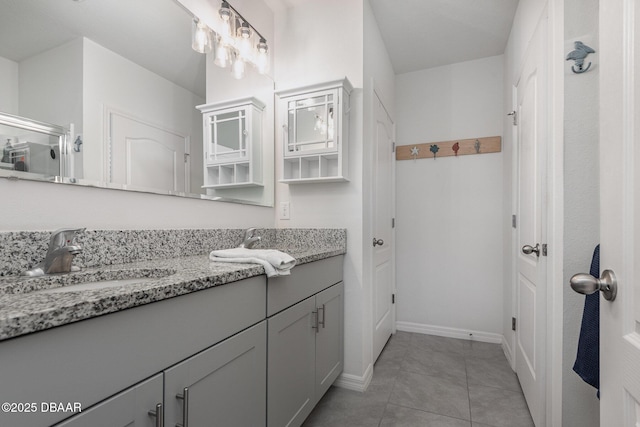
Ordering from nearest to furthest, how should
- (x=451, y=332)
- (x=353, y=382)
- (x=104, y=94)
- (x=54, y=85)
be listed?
Answer: (x=54, y=85)
(x=104, y=94)
(x=353, y=382)
(x=451, y=332)

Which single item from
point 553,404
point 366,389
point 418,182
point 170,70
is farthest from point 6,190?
point 418,182

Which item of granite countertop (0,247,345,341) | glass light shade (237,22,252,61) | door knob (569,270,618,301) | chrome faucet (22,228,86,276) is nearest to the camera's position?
granite countertop (0,247,345,341)

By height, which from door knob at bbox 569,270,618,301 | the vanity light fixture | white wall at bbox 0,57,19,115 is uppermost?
the vanity light fixture

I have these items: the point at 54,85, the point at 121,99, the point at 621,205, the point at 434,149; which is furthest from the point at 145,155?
the point at 434,149

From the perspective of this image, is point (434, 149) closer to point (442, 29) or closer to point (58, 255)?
point (442, 29)

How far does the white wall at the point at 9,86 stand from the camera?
91 cm

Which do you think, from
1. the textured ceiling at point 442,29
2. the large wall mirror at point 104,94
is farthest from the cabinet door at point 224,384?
the textured ceiling at point 442,29

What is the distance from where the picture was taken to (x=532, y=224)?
1707 millimetres

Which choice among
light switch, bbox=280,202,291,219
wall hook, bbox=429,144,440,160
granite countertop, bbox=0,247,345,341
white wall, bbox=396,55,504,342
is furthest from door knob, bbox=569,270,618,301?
wall hook, bbox=429,144,440,160

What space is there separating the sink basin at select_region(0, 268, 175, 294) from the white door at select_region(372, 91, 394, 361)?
149cm

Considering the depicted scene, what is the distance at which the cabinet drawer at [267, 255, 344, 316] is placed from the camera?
1.21 m

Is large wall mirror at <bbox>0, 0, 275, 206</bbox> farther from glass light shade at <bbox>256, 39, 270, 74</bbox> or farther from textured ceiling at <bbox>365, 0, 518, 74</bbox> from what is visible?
textured ceiling at <bbox>365, 0, 518, 74</bbox>

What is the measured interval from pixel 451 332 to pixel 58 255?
2.96m

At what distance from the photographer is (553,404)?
1354 millimetres
